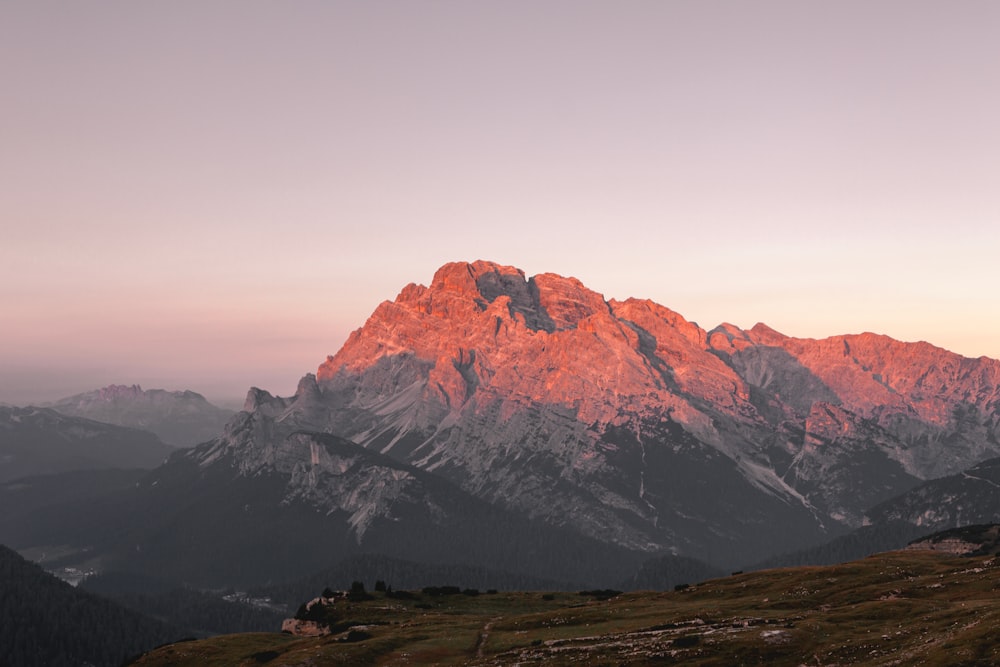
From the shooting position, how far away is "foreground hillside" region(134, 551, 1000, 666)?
311 feet

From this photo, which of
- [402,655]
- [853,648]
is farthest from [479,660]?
[853,648]

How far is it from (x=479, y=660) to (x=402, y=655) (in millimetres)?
12303

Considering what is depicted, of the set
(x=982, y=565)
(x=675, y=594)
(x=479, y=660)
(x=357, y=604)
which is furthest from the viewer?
(x=357, y=604)

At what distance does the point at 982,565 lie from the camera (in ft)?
453

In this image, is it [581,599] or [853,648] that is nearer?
[853,648]

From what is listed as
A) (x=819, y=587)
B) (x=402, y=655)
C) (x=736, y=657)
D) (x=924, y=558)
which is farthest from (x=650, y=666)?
(x=924, y=558)

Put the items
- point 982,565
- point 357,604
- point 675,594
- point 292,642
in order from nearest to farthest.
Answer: point 982,565 → point 292,642 → point 675,594 → point 357,604

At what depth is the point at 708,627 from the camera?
11538 cm

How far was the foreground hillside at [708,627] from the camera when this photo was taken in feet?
311

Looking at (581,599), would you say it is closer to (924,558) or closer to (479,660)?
(924,558)

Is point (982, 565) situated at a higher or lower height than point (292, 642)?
higher

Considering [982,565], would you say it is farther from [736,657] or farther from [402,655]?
[402,655]

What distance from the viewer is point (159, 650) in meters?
156

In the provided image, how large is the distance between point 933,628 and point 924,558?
78908mm
